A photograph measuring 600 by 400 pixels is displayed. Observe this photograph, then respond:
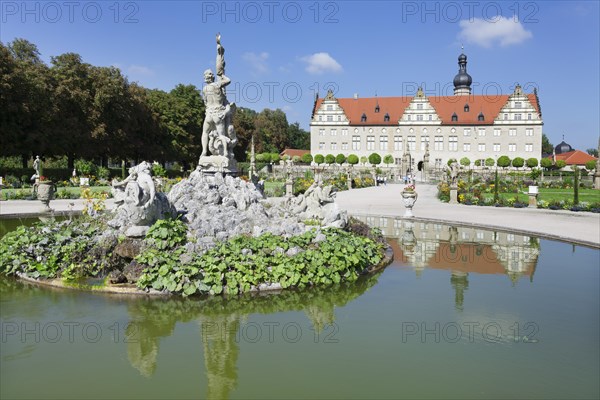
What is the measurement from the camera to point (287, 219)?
11289 millimetres

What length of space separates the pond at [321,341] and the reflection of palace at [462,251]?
52cm

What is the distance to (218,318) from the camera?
670cm

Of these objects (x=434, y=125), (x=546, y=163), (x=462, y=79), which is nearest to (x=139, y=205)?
(x=546, y=163)

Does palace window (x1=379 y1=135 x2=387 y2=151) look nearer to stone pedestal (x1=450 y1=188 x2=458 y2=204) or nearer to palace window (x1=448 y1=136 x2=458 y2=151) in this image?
palace window (x1=448 y1=136 x2=458 y2=151)

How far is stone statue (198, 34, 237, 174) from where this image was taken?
13781 millimetres

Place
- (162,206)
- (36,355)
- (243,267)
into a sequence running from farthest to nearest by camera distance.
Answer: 1. (162,206)
2. (243,267)
3. (36,355)

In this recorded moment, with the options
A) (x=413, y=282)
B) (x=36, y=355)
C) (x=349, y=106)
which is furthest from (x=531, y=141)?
(x=36, y=355)

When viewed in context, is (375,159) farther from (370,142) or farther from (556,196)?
(556,196)

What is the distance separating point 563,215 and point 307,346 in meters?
16.9

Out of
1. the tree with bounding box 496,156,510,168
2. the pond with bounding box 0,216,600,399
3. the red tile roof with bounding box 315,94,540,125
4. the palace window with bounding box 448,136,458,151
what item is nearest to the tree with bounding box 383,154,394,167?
the red tile roof with bounding box 315,94,540,125

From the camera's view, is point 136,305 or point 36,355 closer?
point 36,355

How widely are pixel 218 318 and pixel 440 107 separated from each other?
7383 cm

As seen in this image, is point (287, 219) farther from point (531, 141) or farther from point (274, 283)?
point (531, 141)

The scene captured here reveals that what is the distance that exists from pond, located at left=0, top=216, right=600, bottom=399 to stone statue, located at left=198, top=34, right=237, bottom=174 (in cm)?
643
